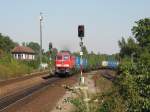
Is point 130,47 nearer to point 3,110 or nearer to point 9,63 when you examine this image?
point 9,63

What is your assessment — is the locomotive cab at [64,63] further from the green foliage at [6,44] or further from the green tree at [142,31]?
the green foliage at [6,44]

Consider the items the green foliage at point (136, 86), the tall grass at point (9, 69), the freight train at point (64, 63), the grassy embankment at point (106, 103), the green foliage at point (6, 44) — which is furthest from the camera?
the green foliage at point (6, 44)

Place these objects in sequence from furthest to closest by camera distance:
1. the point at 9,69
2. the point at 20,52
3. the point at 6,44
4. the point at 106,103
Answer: the point at 20,52 < the point at 6,44 < the point at 9,69 < the point at 106,103

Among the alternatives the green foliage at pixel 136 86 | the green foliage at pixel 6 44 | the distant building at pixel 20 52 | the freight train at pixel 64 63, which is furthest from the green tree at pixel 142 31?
the distant building at pixel 20 52

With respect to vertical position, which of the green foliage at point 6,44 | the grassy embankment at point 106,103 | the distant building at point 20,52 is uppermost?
the green foliage at point 6,44

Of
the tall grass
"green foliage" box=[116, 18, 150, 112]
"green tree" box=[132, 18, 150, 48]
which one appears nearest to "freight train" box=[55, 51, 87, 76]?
the tall grass

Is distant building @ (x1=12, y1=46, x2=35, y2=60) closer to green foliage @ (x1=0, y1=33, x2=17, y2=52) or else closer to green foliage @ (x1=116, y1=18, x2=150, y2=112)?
green foliage @ (x1=0, y1=33, x2=17, y2=52)

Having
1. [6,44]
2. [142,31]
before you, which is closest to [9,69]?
[142,31]

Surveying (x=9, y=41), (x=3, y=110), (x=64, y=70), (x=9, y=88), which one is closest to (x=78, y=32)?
(x=3, y=110)

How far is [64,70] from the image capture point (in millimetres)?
60531

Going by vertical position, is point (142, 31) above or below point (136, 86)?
above

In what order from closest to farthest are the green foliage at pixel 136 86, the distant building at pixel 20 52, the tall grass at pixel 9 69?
1. the green foliage at pixel 136 86
2. the tall grass at pixel 9 69
3. the distant building at pixel 20 52

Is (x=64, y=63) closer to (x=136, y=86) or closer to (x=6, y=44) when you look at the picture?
(x=136, y=86)

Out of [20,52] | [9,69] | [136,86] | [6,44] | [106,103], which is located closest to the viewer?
[136,86]
